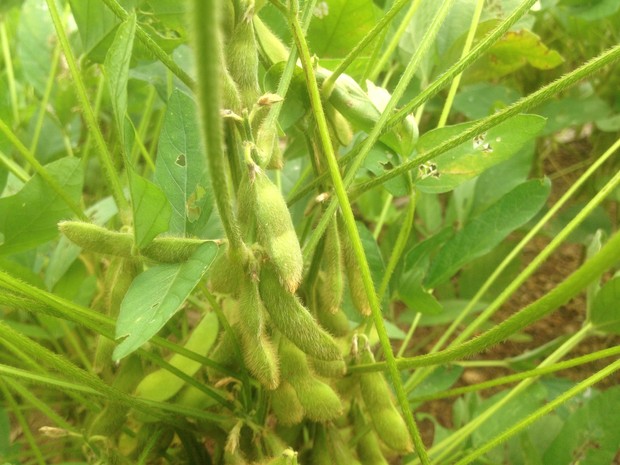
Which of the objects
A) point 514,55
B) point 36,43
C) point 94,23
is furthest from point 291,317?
point 36,43

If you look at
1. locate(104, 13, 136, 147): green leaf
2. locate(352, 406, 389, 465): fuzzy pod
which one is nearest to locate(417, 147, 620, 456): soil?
locate(352, 406, 389, 465): fuzzy pod

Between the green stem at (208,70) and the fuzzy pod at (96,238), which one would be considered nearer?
the green stem at (208,70)

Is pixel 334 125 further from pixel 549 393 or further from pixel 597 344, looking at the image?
pixel 597 344

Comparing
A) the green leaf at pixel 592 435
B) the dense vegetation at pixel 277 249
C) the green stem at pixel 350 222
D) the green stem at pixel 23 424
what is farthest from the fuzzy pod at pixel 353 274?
the green stem at pixel 23 424

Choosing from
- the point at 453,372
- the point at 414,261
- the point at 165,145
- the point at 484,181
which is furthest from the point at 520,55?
the point at 165,145

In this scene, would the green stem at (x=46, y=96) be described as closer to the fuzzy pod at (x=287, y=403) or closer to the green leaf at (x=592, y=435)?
the fuzzy pod at (x=287, y=403)

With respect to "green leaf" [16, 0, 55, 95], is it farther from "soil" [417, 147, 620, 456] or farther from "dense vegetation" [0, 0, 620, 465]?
"soil" [417, 147, 620, 456]
